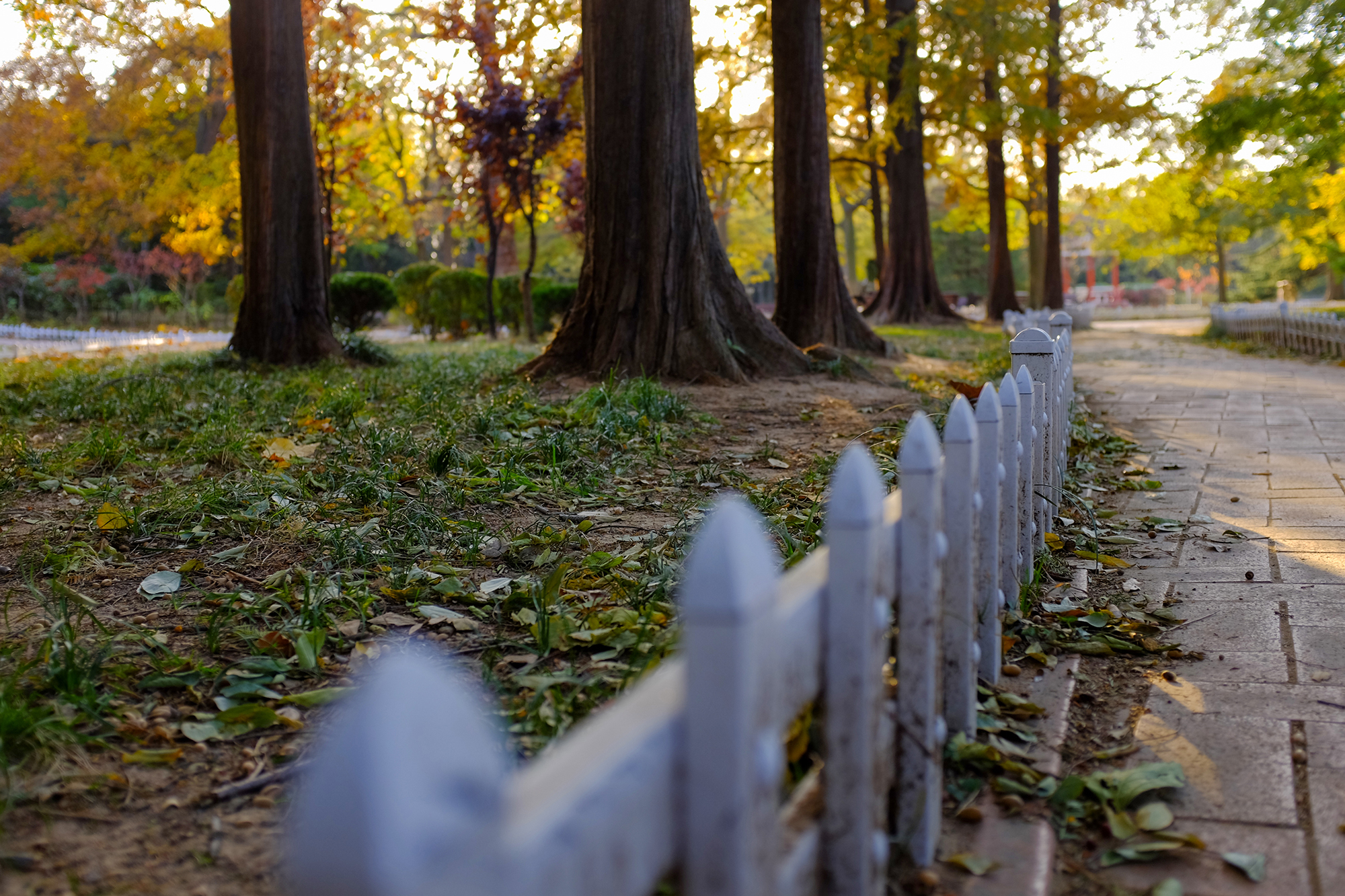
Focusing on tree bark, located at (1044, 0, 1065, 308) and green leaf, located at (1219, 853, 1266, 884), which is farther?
tree bark, located at (1044, 0, 1065, 308)

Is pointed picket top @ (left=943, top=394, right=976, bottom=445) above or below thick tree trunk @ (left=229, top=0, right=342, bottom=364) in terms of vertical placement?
below

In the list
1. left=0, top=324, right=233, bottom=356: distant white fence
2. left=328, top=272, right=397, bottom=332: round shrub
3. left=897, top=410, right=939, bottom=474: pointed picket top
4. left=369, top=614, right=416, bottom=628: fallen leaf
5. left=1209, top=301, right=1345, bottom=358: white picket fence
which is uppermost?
left=328, top=272, right=397, bottom=332: round shrub

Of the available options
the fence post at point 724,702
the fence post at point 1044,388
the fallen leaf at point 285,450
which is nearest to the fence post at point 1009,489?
the fence post at point 1044,388

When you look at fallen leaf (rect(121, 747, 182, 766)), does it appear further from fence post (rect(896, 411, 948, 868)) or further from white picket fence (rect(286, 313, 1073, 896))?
fence post (rect(896, 411, 948, 868))

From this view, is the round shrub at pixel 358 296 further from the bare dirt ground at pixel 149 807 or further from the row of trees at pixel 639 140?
the bare dirt ground at pixel 149 807

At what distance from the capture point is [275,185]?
33.1 ft

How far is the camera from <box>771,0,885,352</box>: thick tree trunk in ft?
34.1

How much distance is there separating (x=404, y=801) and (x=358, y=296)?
67.6ft

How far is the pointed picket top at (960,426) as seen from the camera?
2232 mm

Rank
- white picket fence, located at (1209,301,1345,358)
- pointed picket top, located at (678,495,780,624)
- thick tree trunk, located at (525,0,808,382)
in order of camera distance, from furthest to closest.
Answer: white picket fence, located at (1209,301,1345,358), thick tree trunk, located at (525,0,808,382), pointed picket top, located at (678,495,780,624)

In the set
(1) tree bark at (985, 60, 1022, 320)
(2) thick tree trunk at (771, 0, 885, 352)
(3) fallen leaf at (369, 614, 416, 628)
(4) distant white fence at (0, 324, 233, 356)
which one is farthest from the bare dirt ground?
(1) tree bark at (985, 60, 1022, 320)

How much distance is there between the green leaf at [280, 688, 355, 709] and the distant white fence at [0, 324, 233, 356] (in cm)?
1583

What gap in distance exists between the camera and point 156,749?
7.28 feet

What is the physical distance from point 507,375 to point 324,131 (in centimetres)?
1219
